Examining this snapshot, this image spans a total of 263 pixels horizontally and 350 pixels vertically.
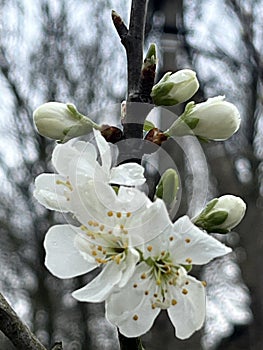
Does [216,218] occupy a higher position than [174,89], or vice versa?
[174,89]

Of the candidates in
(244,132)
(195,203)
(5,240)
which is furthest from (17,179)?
(195,203)

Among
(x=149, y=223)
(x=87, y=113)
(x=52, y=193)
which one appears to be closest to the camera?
(x=149, y=223)

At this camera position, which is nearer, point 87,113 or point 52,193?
point 52,193

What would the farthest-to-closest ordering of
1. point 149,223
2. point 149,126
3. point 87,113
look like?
point 87,113, point 149,126, point 149,223

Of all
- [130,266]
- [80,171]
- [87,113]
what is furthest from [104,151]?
[87,113]

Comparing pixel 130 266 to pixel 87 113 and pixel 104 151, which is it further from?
pixel 87 113

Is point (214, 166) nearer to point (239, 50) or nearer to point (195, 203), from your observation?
point (239, 50)
